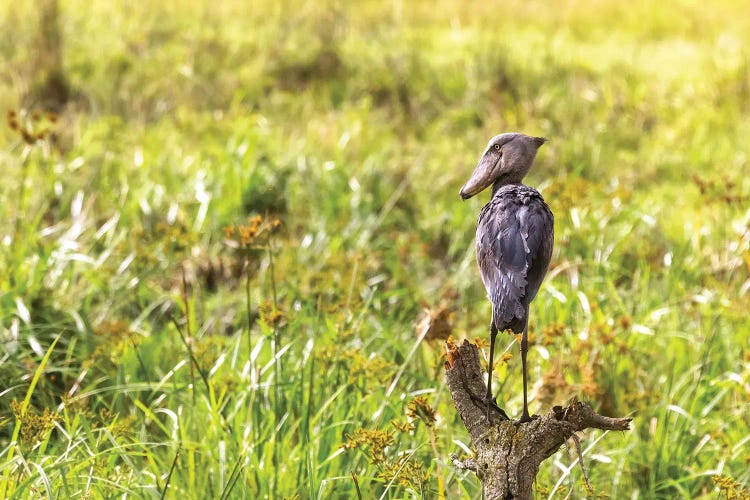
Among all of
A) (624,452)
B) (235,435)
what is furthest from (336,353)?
(624,452)

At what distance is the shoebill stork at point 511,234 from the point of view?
1610 mm

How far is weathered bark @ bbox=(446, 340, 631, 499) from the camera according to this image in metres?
1.88

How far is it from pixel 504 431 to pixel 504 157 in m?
0.61

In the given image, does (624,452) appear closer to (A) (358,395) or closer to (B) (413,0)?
(A) (358,395)

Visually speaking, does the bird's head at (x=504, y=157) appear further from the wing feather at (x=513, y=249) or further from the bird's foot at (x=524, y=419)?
the bird's foot at (x=524, y=419)

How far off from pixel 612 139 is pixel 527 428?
582 cm

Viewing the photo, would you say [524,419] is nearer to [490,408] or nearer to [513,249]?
[490,408]

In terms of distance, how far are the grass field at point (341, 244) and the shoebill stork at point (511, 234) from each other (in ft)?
1.45

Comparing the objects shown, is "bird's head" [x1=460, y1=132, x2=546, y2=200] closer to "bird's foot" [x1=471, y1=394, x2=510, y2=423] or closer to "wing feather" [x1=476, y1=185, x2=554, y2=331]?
"wing feather" [x1=476, y1=185, x2=554, y2=331]

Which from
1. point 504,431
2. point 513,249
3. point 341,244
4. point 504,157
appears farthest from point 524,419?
point 341,244

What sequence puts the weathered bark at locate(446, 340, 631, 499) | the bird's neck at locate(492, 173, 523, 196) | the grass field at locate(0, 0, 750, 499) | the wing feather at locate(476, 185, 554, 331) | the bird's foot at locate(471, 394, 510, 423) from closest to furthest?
1. the wing feather at locate(476, 185, 554, 331)
2. the bird's neck at locate(492, 173, 523, 196)
3. the weathered bark at locate(446, 340, 631, 499)
4. the bird's foot at locate(471, 394, 510, 423)
5. the grass field at locate(0, 0, 750, 499)

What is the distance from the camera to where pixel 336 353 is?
307cm

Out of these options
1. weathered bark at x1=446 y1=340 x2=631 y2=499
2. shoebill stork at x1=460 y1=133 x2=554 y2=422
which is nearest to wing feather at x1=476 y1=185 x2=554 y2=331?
shoebill stork at x1=460 y1=133 x2=554 y2=422

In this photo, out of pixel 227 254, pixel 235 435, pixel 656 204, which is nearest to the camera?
pixel 235 435
